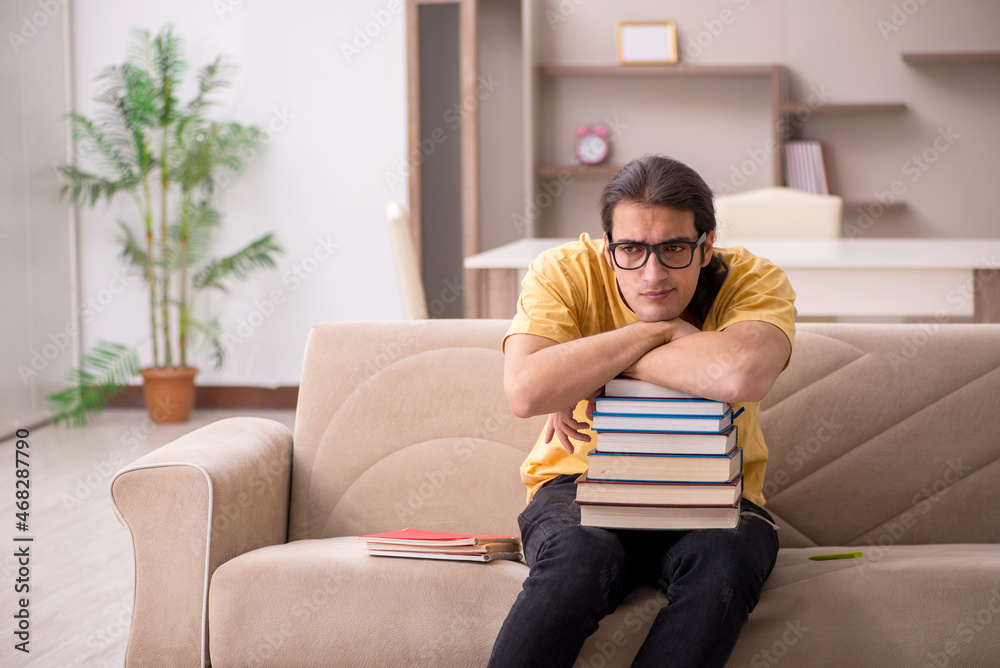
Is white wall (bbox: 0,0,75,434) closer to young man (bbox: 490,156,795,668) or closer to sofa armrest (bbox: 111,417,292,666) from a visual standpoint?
sofa armrest (bbox: 111,417,292,666)

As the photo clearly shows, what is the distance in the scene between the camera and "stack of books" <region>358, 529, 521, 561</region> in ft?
5.37

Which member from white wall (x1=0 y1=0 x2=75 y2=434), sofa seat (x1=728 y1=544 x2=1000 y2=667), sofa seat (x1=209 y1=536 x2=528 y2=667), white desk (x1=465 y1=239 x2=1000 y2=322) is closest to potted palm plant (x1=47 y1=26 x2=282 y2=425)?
white wall (x1=0 y1=0 x2=75 y2=434)

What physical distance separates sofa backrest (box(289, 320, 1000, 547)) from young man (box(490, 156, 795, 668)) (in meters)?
0.22

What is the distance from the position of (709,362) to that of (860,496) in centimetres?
63

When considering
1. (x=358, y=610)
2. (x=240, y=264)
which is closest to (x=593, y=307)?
(x=358, y=610)

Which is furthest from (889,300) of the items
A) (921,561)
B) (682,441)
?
(682,441)

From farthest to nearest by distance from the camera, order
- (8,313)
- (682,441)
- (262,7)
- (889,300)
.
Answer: (262,7)
(8,313)
(889,300)
(682,441)

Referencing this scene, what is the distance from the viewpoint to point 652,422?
4.95 ft

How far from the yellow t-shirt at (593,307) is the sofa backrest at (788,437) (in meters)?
0.22

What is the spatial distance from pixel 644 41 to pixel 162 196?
8.62 feet

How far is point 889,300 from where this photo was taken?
2908mm

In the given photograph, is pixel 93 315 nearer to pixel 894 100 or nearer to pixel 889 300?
pixel 889 300

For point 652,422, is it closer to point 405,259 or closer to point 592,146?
point 405,259

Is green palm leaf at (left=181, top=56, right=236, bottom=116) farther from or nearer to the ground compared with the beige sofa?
farther from the ground
